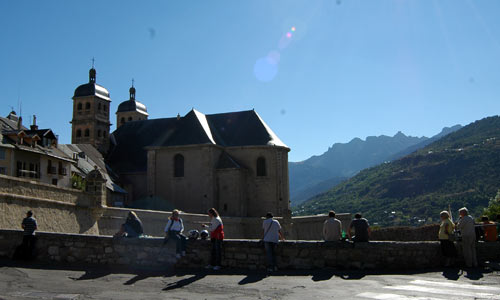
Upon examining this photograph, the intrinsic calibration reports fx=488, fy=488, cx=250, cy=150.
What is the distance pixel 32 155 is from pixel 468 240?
99.2 feet

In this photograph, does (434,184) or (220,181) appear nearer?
(220,181)

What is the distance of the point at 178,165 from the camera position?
42.5 m

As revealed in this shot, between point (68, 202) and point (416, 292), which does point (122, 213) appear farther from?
point (416, 292)

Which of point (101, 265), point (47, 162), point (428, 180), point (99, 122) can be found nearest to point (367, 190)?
point (428, 180)

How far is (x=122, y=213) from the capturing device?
26.0m

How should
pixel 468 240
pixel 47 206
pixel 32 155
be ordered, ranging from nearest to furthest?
pixel 468 240, pixel 47 206, pixel 32 155

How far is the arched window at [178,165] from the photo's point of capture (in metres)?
42.2

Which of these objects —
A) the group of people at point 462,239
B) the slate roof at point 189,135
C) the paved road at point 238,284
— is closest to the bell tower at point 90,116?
the slate roof at point 189,135

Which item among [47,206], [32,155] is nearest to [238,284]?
[47,206]

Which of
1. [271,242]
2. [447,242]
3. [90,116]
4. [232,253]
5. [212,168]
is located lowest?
[232,253]

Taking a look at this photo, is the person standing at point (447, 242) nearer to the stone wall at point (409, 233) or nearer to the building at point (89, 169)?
the stone wall at point (409, 233)

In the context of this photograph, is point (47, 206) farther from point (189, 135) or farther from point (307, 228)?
point (189, 135)

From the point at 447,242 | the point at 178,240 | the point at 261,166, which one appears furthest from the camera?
the point at 261,166

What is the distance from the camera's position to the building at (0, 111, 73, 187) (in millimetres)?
32094
